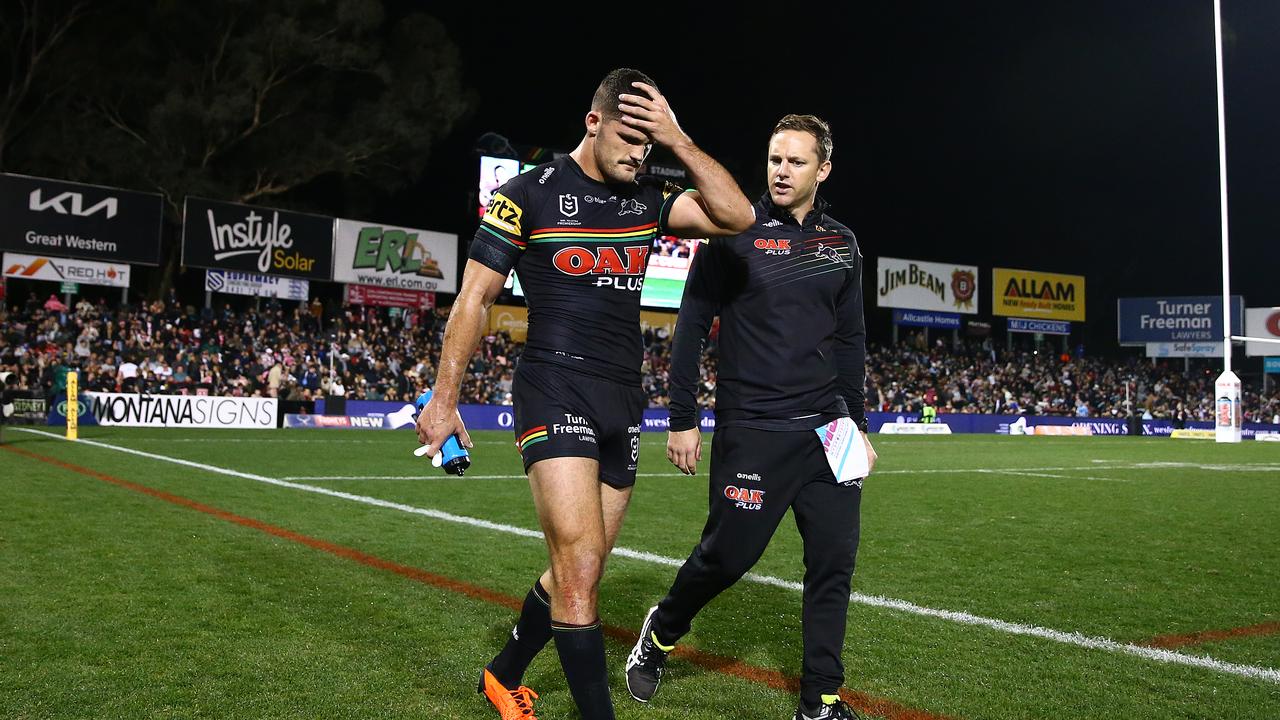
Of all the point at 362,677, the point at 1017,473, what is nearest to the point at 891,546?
the point at 362,677

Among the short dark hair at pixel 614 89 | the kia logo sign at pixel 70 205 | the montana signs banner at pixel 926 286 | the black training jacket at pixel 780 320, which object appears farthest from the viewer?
the montana signs banner at pixel 926 286

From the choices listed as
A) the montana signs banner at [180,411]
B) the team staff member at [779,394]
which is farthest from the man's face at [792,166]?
the montana signs banner at [180,411]

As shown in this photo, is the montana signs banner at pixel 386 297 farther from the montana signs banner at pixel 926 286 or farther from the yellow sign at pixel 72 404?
the montana signs banner at pixel 926 286

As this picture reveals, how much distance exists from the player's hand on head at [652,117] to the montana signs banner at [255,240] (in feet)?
119

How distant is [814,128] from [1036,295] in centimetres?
6060

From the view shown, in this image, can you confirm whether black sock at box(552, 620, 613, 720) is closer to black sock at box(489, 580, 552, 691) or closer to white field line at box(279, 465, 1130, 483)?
black sock at box(489, 580, 552, 691)

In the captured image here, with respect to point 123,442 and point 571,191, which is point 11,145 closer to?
point 123,442

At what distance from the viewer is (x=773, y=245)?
412 centimetres

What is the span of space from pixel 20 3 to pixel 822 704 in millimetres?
47342

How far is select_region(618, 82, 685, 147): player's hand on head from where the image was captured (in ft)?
10.8

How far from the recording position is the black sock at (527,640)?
382 centimetres

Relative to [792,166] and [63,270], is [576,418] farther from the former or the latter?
[63,270]

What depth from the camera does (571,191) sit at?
12.0 feet

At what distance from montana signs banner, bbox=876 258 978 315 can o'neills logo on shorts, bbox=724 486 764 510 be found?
51.8 m
